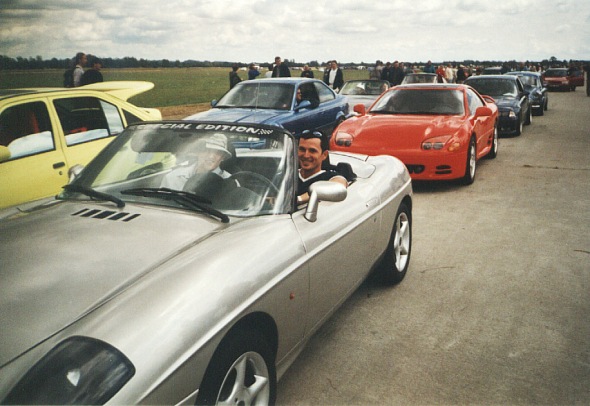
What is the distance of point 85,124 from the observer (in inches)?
227

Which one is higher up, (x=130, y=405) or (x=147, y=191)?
(x=147, y=191)

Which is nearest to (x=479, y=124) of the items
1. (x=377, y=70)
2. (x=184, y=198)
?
(x=184, y=198)

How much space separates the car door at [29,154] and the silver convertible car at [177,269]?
190cm

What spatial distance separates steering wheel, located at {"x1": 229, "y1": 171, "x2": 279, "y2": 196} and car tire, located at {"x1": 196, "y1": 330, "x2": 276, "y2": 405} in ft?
2.89

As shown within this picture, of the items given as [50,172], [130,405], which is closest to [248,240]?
[130,405]

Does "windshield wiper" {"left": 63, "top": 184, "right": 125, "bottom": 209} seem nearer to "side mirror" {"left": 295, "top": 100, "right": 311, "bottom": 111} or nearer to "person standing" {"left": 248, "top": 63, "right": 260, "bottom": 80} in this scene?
"side mirror" {"left": 295, "top": 100, "right": 311, "bottom": 111}

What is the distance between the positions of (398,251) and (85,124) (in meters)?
3.61

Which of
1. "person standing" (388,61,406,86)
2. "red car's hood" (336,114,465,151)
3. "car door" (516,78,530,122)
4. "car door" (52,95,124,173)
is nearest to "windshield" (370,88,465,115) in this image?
"red car's hood" (336,114,465,151)

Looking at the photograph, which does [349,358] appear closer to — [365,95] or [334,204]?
[334,204]

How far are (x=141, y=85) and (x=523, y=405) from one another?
620 cm

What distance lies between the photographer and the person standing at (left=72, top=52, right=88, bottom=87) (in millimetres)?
11461

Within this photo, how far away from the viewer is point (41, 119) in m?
5.25

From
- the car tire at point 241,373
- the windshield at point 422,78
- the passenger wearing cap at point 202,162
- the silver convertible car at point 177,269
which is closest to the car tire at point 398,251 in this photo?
the silver convertible car at point 177,269

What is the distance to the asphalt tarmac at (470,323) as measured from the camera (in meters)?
2.88
